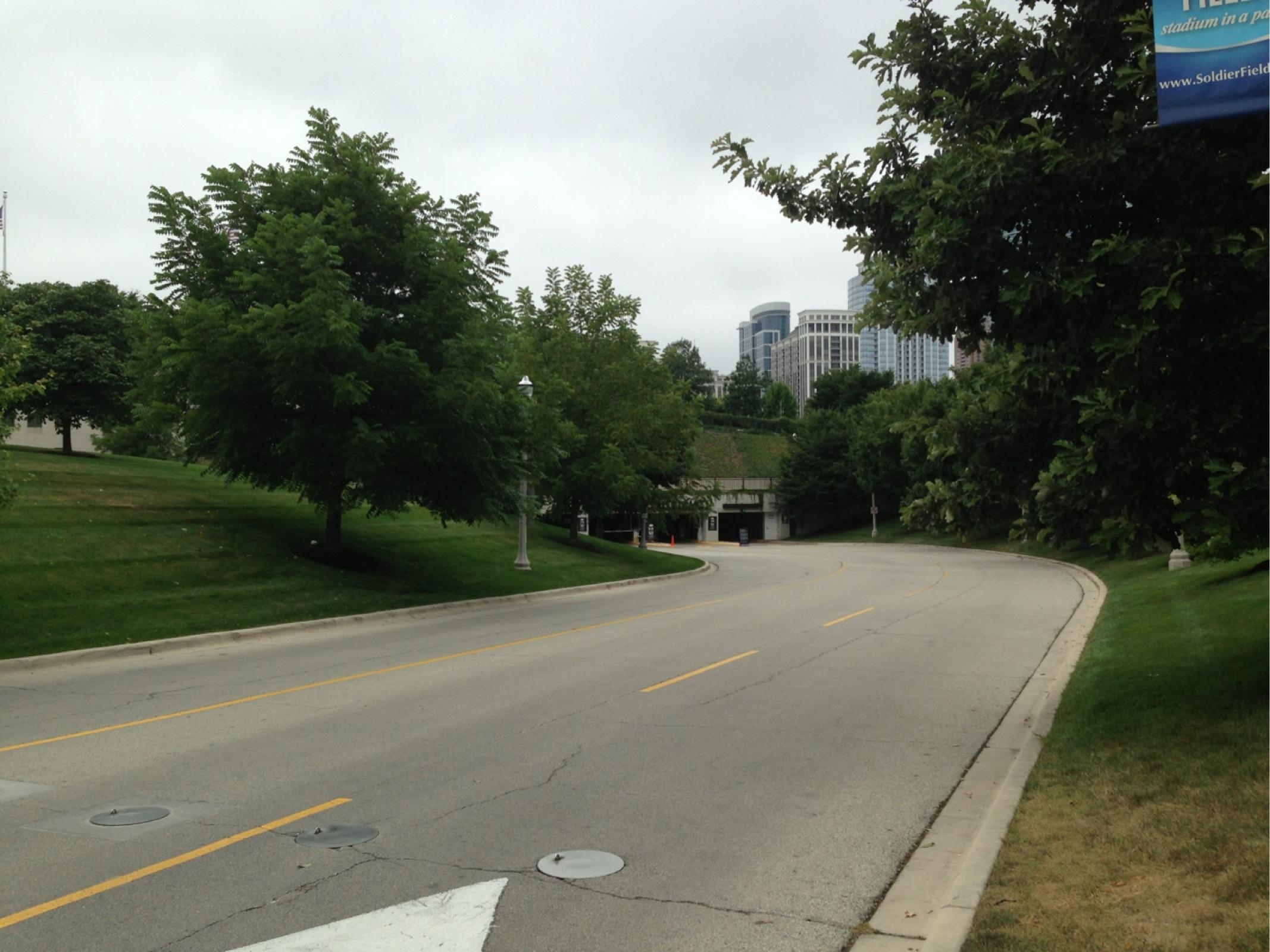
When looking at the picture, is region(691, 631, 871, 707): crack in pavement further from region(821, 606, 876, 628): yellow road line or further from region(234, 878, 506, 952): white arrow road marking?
region(234, 878, 506, 952): white arrow road marking

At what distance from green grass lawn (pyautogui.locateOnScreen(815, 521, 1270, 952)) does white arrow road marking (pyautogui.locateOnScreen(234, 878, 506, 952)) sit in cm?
231

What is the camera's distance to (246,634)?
16609mm

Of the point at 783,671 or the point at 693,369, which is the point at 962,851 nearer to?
the point at 783,671

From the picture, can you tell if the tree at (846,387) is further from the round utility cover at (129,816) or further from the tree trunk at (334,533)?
the round utility cover at (129,816)

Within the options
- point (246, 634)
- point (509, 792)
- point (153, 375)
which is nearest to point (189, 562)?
point (153, 375)

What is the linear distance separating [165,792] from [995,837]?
223 inches

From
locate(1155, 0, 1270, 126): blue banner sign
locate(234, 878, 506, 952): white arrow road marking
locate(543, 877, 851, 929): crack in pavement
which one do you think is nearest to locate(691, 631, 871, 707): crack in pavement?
locate(543, 877, 851, 929): crack in pavement

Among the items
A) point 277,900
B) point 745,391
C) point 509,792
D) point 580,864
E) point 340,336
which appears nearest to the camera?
point 277,900

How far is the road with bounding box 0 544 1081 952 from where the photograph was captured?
526 cm

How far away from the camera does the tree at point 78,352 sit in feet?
120

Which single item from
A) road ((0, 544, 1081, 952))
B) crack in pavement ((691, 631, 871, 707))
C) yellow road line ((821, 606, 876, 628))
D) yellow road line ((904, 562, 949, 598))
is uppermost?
road ((0, 544, 1081, 952))

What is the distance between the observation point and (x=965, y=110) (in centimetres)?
887

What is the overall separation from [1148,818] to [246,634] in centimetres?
1401

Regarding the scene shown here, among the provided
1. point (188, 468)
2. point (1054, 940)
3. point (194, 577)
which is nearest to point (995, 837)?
point (1054, 940)
